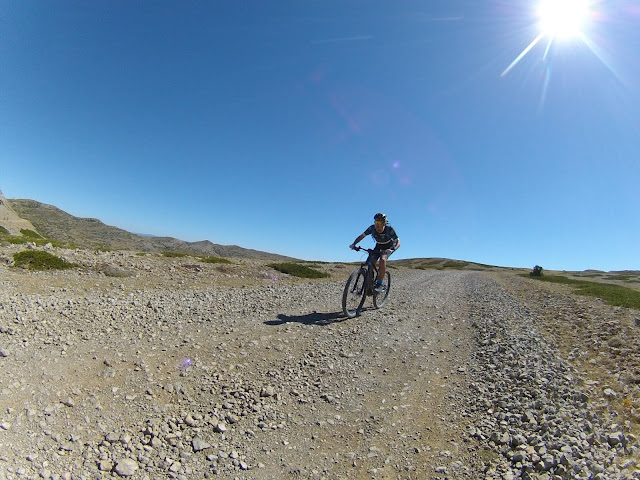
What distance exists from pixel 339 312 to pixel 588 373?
7.24 metres

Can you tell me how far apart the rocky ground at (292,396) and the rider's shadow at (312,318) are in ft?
0.36

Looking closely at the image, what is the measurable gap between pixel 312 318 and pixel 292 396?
16.6 ft

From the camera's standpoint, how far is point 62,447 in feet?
12.9

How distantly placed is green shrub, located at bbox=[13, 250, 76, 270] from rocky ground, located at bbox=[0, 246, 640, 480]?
12.7 ft

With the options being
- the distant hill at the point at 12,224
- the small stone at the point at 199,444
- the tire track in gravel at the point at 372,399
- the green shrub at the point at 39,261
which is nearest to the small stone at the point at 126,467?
the small stone at the point at 199,444

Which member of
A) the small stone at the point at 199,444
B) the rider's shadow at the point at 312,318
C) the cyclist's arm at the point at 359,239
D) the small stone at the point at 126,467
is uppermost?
the cyclist's arm at the point at 359,239

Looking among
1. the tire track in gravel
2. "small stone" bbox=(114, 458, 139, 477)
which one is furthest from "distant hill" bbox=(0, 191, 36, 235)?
"small stone" bbox=(114, 458, 139, 477)

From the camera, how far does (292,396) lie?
5637 mm

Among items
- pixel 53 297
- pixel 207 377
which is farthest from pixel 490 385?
pixel 53 297

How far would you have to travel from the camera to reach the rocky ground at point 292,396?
13.1 ft

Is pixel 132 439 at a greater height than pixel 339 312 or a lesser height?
lesser

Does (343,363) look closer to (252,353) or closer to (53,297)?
(252,353)

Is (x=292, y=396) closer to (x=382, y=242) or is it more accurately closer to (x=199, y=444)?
Answer: (x=199, y=444)

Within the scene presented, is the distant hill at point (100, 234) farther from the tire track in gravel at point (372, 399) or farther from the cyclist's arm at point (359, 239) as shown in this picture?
the tire track in gravel at point (372, 399)
